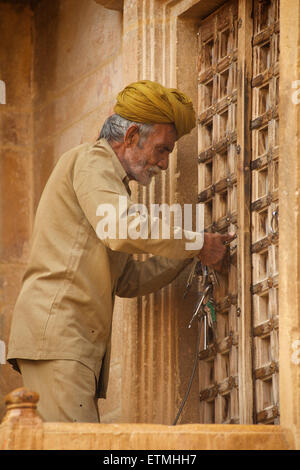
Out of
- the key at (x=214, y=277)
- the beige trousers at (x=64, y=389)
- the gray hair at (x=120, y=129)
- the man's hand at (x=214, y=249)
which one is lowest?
the beige trousers at (x=64, y=389)

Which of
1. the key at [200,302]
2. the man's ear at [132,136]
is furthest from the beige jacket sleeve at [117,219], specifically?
the key at [200,302]

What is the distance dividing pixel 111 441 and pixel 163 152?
5.11ft

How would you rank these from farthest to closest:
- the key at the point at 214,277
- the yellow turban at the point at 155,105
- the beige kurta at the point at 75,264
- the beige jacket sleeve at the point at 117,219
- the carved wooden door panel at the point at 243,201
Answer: the key at the point at 214,277 → the yellow turban at the point at 155,105 → the carved wooden door panel at the point at 243,201 → the beige kurta at the point at 75,264 → the beige jacket sleeve at the point at 117,219

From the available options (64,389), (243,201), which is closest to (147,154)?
(243,201)

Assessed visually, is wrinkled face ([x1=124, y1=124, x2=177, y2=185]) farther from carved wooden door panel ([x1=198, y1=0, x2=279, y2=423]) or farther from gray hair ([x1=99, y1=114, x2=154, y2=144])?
carved wooden door panel ([x1=198, y1=0, x2=279, y2=423])

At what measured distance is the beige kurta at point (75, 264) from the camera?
20.7ft

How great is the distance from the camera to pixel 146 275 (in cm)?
684

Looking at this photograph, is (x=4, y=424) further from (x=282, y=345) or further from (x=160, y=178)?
(x=160, y=178)

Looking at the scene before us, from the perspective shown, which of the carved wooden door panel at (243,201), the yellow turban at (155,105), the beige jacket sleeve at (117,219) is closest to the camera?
the beige jacket sleeve at (117,219)

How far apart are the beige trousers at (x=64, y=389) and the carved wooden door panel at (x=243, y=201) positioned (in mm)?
677

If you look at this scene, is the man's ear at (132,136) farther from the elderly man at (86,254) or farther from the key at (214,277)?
the key at (214,277)

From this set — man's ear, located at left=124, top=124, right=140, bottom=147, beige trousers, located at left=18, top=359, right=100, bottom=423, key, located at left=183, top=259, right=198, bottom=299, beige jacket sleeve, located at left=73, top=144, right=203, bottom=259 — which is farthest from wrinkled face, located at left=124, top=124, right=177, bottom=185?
beige trousers, located at left=18, top=359, right=100, bottom=423

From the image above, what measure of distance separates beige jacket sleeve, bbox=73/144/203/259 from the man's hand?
129 millimetres

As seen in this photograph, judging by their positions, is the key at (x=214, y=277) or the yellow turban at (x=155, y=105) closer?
the yellow turban at (x=155, y=105)
